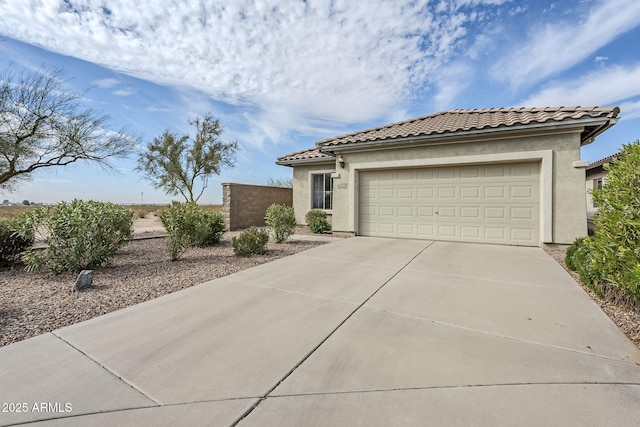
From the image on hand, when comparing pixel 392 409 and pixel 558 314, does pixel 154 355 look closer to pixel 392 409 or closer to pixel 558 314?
pixel 392 409

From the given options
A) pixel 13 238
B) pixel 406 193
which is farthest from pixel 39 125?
pixel 406 193

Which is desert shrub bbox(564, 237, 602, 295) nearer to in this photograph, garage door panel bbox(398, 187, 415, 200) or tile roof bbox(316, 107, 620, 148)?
tile roof bbox(316, 107, 620, 148)

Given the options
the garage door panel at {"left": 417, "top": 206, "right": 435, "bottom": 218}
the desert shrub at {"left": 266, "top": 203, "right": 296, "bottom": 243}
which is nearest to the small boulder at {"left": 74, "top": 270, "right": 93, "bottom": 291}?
the desert shrub at {"left": 266, "top": 203, "right": 296, "bottom": 243}

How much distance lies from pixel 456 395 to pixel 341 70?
37.1 ft

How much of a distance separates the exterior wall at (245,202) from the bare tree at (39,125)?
6204 mm

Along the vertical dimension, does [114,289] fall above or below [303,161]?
below

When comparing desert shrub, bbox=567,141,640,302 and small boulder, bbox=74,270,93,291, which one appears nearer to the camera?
desert shrub, bbox=567,141,640,302

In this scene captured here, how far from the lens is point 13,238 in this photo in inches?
220

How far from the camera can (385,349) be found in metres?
2.63

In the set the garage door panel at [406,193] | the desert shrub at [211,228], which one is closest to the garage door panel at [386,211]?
the garage door panel at [406,193]

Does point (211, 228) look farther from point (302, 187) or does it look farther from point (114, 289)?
point (302, 187)

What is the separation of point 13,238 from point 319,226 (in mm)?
8560

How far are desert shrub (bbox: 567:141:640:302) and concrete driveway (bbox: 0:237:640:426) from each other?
1.58 feet

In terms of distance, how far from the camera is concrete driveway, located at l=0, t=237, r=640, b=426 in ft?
6.08
